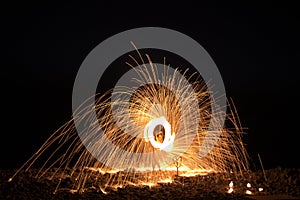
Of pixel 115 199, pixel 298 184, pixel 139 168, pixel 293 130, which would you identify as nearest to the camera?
pixel 115 199

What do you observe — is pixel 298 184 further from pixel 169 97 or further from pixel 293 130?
pixel 293 130

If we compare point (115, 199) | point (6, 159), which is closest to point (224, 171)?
point (115, 199)

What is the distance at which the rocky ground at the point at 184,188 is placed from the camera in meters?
7.16

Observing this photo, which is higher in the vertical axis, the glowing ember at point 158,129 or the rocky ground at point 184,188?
the glowing ember at point 158,129

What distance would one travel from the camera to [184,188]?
784 centimetres

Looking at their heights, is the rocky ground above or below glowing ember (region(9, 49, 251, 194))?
below

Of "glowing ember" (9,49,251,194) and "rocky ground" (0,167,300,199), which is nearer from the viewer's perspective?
"rocky ground" (0,167,300,199)

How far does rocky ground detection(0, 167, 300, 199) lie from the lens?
716 cm

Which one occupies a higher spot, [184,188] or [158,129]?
[158,129]

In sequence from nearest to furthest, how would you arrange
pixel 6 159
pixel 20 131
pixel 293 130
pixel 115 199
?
pixel 115 199 → pixel 6 159 → pixel 20 131 → pixel 293 130

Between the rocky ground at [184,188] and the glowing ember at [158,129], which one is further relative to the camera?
the glowing ember at [158,129]

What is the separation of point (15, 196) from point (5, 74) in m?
16.3

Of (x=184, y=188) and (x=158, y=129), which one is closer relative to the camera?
(x=184, y=188)

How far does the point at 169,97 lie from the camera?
377 inches
